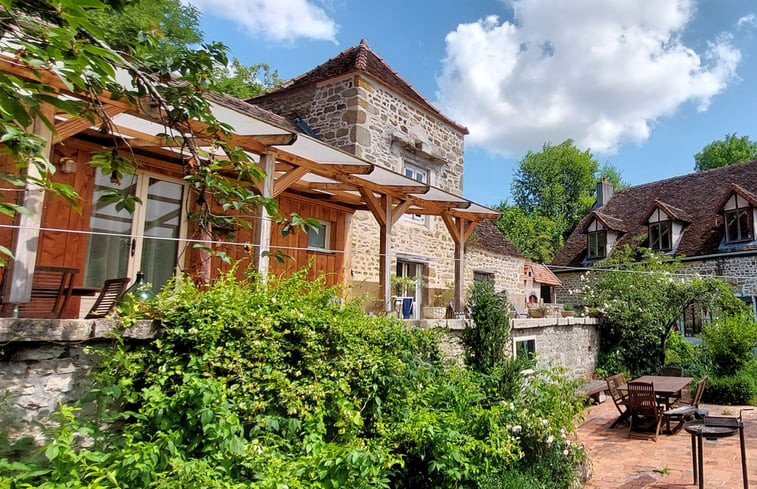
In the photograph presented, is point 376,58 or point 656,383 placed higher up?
point 376,58

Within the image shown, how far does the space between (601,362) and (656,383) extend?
395 cm

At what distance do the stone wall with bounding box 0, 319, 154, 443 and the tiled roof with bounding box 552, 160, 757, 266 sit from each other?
57.9ft

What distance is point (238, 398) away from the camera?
11.0 ft

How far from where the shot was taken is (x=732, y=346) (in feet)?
34.9

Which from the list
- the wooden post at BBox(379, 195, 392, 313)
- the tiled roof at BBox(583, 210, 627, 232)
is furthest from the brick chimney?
the wooden post at BBox(379, 195, 392, 313)

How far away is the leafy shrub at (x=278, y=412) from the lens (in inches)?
112

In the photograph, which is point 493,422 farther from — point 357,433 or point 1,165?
point 1,165

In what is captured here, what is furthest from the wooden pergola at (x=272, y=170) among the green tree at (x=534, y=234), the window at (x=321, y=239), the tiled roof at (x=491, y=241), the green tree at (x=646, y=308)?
the green tree at (x=534, y=234)

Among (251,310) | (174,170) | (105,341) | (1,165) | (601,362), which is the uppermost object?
(174,170)

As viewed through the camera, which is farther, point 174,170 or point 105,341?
point 174,170

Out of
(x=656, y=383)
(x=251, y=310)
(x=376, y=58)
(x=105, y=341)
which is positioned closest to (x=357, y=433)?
(x=251, y=310)

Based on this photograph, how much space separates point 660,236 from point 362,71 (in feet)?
45.9

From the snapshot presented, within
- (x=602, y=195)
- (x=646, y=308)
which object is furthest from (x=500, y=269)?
(x=602, y=195)

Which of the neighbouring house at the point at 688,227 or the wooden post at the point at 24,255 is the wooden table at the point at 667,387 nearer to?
the neighbouring house at the point at 688,227
